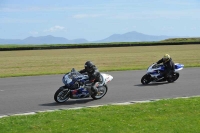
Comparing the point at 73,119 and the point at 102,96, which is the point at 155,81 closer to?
the point at 102,96

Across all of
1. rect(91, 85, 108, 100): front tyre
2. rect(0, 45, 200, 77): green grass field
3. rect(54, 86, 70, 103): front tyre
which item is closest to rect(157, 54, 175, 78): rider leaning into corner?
rect(91, 85, 108, 100): front tyre

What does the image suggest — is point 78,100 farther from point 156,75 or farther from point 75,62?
point 75,62

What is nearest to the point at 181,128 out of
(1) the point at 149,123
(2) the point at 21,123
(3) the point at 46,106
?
(1) the point at 149,123

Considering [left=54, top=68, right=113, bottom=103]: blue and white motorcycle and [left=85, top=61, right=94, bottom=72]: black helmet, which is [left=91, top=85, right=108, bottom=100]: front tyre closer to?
[left=54, top=68, right=113, bottom=103]: blue and white motorcycle

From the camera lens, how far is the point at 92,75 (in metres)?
14.1

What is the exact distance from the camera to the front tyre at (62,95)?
13578 millimetres

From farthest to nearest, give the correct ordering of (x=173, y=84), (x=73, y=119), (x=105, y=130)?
(x=173, y=84)
(x=73, y=119)
(x=105, y=130)

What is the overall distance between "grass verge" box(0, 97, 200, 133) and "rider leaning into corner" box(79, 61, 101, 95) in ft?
8.78

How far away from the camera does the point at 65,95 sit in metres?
13.7

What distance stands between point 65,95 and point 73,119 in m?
4.03

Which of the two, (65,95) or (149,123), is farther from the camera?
(65,95)

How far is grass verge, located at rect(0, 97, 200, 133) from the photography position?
8.60 m

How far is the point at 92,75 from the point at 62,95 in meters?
1.31

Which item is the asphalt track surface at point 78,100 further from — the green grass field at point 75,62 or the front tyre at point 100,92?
the green grass field at point 75,62
